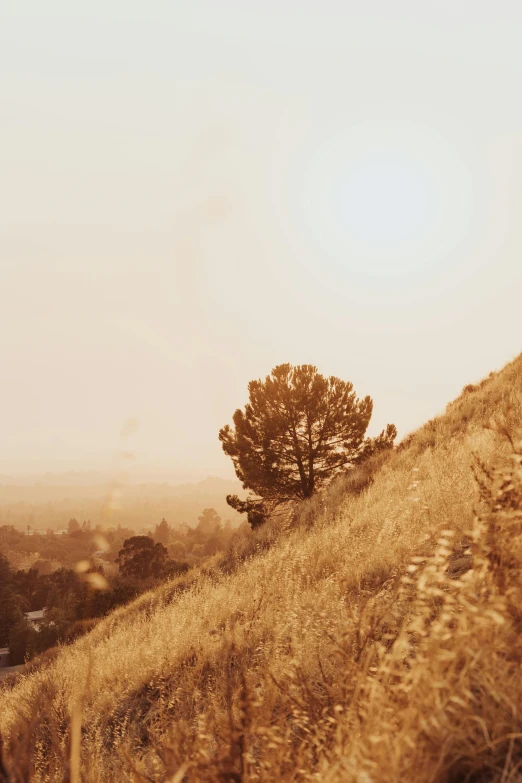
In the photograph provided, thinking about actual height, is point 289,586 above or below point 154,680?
above

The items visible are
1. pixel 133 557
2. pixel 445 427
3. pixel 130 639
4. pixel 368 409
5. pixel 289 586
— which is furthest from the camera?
pixel 133 557

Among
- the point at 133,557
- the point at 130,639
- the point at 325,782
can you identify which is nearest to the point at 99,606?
the point at 133,557

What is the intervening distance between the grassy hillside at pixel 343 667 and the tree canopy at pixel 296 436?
8.87m

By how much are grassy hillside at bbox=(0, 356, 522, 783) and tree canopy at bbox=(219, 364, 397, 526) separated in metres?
8.87

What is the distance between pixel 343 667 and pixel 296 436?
57.3ft

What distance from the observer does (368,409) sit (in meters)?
20.8

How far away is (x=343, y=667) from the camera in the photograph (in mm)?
2646

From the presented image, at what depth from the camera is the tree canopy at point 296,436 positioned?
1995 cm

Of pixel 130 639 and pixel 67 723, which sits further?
pixel 130 639

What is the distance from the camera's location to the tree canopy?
786 inches

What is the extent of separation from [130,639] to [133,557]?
4013 cm

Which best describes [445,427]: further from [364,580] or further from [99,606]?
[99,606]

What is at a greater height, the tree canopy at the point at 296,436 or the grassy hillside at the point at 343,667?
the tree canopy at the point at 296,436

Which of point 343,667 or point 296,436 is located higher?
point 296,436
